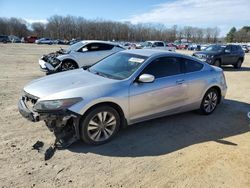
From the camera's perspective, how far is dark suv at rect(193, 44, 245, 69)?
16312 millimetres

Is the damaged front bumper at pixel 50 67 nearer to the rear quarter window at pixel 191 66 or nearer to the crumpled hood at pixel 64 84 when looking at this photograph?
the crumpled hood at pixel 64 84

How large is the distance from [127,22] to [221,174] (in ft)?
416

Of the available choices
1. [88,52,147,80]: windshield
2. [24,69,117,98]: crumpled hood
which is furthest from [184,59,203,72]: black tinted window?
[24,69,117,98]: crumpled hood

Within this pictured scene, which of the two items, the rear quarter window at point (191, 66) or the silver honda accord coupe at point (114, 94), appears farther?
the rear quarter window at point (191, 66)

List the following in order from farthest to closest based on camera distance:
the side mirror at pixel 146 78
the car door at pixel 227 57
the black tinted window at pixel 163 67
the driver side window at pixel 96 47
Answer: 1. the car door at pixel 227 57
2. the driver side window at pixel 96 47
3. the black tinted window at pixel 163 67
4. the side mirror at pixel 146 78

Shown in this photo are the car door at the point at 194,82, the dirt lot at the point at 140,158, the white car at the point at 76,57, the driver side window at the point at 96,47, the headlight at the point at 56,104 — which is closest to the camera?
the dirt lot at the point at 140,158

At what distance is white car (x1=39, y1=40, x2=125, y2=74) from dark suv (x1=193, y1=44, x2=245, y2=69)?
6.47 meters

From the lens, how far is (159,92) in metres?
5.12

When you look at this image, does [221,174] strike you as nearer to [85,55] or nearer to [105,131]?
[105,131]

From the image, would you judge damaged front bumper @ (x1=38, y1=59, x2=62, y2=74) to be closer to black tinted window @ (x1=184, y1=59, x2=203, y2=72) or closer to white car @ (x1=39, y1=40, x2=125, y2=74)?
white car @ (x1=39, y1=40, x2=125, y2=74)

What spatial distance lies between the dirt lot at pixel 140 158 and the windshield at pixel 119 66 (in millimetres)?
1141

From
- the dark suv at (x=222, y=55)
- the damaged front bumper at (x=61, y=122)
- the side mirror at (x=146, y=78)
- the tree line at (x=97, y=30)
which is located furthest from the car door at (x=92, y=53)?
the tree line at (x=97, y=30)

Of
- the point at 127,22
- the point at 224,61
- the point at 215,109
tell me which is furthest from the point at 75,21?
the point at 215,109

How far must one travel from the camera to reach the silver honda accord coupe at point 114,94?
4207 mm
